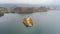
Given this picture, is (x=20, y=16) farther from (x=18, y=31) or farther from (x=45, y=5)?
(x=45, y=5)

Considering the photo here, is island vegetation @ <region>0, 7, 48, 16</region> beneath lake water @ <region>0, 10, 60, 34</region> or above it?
above

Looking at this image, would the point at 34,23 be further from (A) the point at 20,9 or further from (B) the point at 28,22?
(A) the point at 20,9

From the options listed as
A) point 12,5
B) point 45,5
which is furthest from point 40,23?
point 12,5

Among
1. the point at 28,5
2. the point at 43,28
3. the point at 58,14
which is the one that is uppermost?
the point at 28,5

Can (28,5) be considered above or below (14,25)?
above

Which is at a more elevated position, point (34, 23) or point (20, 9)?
point (20, 9)

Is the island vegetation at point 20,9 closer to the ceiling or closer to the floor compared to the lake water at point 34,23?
closer to the ceiling

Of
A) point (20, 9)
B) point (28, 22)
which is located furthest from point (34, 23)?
point (20, 9)
